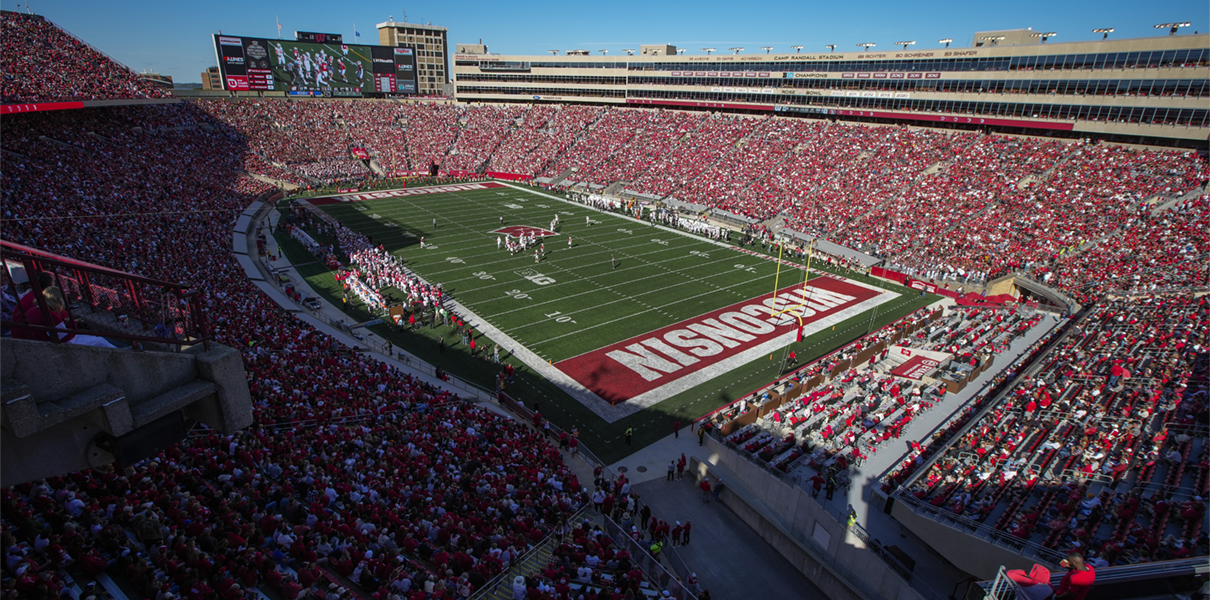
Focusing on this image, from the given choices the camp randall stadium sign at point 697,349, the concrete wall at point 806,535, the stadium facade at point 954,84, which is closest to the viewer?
the concrete wall at point 806,535

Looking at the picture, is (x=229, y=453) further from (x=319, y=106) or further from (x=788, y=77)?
(x=319, y=106)

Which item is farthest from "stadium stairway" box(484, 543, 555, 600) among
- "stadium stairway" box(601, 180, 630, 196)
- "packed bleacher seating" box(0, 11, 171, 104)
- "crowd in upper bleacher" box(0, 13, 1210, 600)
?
"stadium stairway" box(601, 180, 630, 196)

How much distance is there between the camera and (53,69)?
109 ft

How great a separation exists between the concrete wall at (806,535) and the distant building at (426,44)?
106985 mm

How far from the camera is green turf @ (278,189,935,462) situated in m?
18.2

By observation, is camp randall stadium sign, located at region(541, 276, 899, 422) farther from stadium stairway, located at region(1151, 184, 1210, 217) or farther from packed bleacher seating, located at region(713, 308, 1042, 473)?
stadium stairway, located at region(1151, 184, 1210, 217)

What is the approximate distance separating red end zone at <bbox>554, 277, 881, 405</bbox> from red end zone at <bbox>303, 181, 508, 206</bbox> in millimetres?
31679

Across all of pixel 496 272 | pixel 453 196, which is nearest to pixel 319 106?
pixel 453 196

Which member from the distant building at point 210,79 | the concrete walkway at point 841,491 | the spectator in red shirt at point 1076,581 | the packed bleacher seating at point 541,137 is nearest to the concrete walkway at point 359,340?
the concrete walkway at point 841,491

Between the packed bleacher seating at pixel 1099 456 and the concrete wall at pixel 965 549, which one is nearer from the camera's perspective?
the concrete wall at pixel 965 549

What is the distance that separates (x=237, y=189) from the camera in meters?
40.4

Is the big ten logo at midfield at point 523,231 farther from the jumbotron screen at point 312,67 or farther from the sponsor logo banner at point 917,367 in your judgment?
the jumbotron screen at point 312,67

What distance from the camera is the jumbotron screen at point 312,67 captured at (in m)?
58.2

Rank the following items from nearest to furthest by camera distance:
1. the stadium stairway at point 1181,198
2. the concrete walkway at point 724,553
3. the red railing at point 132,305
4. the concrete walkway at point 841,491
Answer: the red railing at point 132,305
the concrete walkway at point 841,491
the concrete walkway at point 724,553
the stadium stairway at point 1181,198
